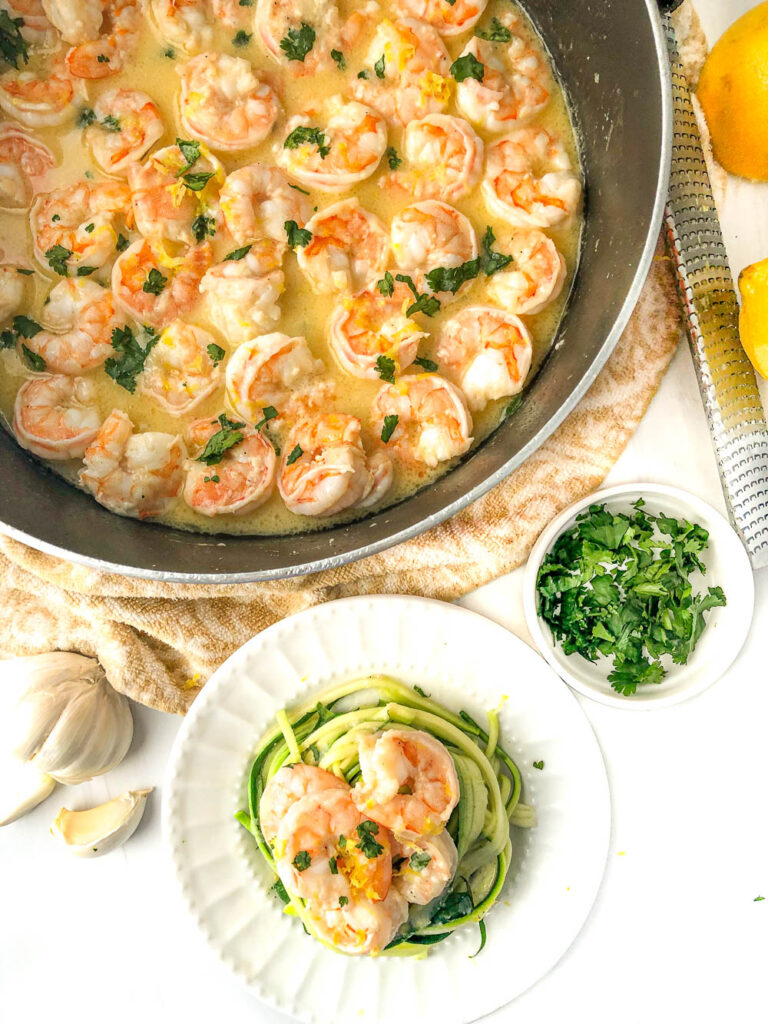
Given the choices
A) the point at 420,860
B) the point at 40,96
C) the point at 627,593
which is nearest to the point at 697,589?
the point at 627,593

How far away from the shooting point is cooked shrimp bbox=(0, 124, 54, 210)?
6.56 ft

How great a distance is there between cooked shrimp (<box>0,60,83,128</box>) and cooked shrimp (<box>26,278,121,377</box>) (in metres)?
0.40

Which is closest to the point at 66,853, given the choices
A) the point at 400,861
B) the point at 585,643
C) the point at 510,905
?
the point at 400,861

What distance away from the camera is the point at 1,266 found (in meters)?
2.00

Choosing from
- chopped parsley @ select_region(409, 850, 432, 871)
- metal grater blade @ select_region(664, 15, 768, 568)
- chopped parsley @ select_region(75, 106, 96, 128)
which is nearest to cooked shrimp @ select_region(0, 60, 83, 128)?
chopped parsley @ select_region(75, 106, 96, 128)

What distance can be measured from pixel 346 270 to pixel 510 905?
1663 millimetres

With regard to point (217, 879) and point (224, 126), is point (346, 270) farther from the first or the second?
point (217, 879)

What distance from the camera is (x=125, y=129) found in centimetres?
201

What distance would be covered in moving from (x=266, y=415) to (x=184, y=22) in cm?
97

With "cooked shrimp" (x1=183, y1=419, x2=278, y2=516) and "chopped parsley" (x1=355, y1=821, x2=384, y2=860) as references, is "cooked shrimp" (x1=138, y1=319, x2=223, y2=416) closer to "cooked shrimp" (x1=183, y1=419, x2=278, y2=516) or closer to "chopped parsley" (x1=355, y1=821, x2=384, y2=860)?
"cooked shrimp" (x1=183, y1=419, x2=278, y2=516)

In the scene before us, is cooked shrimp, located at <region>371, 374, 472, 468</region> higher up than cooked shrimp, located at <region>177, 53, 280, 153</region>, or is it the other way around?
cooked shrimp, located at <region>177, 53, 280, 153</region>

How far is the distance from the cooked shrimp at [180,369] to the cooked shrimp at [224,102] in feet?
1.51

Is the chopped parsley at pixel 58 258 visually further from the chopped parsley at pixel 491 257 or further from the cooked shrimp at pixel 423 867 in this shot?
the cooked shrimp at pixel 423 867

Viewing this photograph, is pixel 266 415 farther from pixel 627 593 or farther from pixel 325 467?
pixel 627 593
